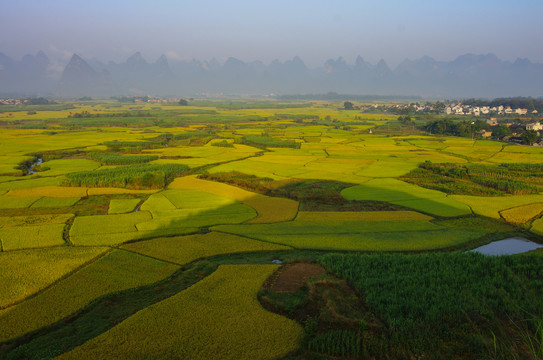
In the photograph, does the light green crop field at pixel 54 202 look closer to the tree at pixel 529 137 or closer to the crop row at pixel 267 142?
the crop row at pixel 267 142

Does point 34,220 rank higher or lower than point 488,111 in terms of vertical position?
lower

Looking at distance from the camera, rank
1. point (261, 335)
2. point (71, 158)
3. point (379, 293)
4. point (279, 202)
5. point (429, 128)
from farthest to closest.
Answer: point (429, 128), point (71, 158), point (279, 202), point (379, 293), point (261, 335)

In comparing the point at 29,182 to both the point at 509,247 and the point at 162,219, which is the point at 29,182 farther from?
the point at 509,247

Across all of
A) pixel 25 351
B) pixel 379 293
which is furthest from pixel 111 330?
pixel 379 293

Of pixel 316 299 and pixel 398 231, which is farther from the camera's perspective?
pixel 398 231

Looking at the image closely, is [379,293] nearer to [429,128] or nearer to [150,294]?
[150,294]

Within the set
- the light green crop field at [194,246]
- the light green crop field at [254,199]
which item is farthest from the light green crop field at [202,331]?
the light green crop field at [254,199]

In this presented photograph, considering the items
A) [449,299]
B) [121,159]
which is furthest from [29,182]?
[449,299]
